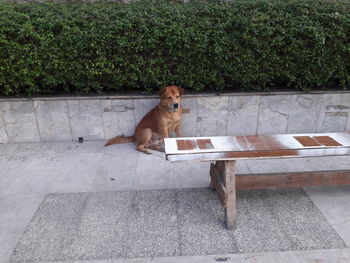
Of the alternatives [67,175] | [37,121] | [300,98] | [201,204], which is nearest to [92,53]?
[37,121]

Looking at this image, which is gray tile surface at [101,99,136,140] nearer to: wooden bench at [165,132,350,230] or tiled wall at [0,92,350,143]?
tiled wall at [0,92,350,143]

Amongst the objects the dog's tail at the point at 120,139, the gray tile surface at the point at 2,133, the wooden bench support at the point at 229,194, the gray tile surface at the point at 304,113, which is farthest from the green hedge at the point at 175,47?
the wooden bench support at the point at 229,194

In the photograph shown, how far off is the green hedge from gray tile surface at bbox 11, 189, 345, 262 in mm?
2287

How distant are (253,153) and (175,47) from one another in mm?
2709

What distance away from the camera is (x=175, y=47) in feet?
16.4

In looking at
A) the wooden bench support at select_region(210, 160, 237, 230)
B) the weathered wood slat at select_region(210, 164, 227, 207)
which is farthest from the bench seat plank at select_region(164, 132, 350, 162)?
the weathered wood slat at select_region(210, 164, 227, 207)

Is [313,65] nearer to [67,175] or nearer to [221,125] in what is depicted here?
[221,125]

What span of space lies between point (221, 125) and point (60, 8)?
399cm

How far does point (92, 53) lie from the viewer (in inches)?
197

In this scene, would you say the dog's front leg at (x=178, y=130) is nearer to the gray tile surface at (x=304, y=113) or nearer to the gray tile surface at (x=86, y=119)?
the gray tile surface at (x=86, y=119)

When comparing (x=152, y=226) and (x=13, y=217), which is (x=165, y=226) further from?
(x=13, y=217)

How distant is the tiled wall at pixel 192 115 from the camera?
5340 millimetres

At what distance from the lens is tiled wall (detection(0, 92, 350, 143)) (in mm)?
5340

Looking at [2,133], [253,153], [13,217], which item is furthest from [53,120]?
[253,153]
